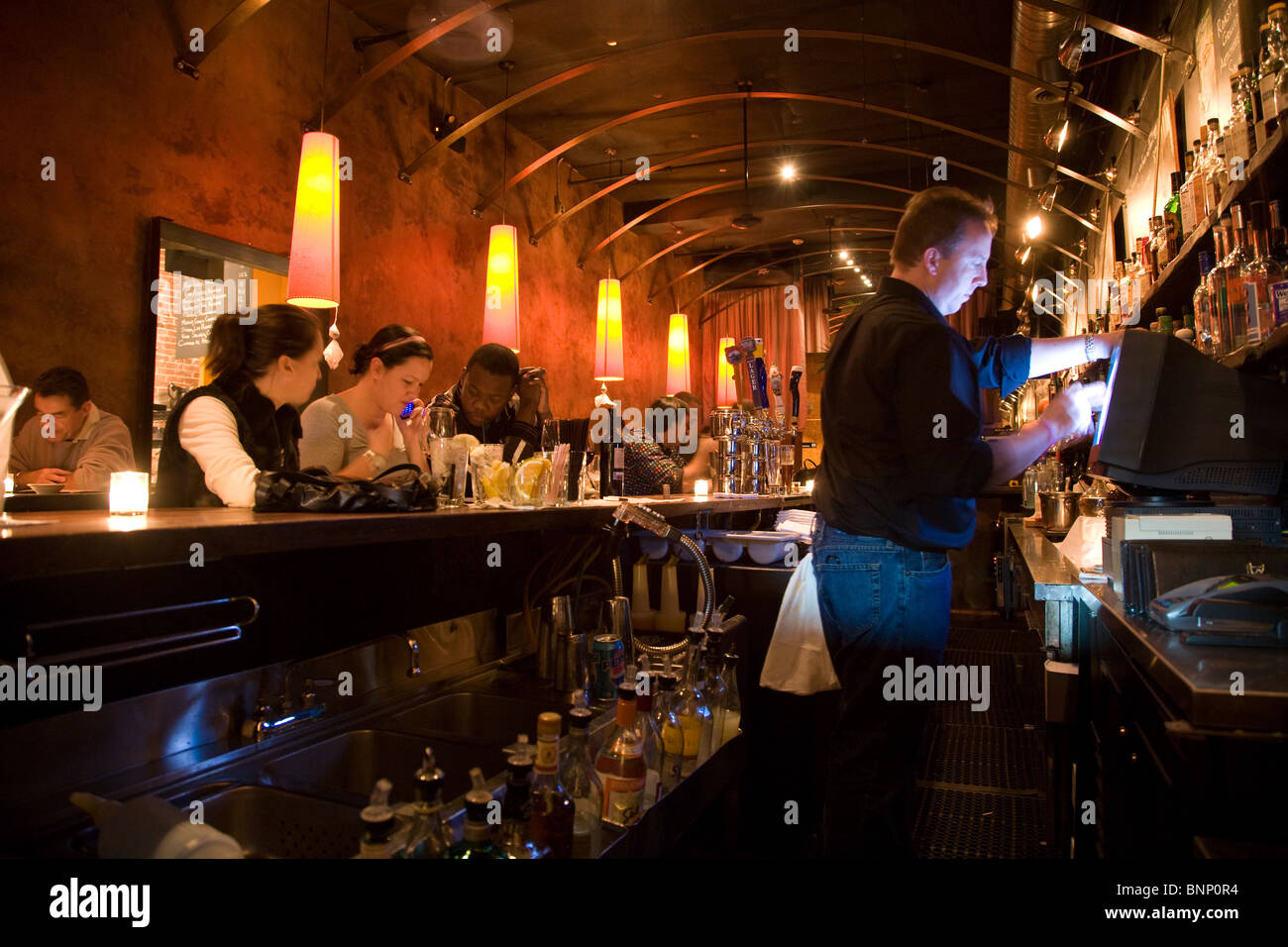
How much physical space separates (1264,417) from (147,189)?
4.33m

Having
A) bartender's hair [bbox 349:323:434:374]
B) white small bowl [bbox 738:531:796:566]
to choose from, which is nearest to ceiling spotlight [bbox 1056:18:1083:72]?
white small bowl [bbox 738:531:796:566]

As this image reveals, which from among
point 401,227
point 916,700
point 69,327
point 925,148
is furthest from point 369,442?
point 925,148

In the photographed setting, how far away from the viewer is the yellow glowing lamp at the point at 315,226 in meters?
3.66

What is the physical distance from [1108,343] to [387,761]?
6.45 ft

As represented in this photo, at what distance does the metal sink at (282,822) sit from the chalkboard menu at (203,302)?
113 inches

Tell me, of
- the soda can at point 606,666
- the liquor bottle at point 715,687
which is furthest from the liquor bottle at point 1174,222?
the soda can at point 606,666

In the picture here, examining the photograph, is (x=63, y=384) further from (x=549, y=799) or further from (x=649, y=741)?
(x=549, y=799)

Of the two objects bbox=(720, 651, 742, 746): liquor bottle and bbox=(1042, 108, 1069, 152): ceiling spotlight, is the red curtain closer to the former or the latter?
bbox=(1042, 108, 1069, 152): ceiling spotlight

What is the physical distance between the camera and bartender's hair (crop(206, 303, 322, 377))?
A: 2.35 metres

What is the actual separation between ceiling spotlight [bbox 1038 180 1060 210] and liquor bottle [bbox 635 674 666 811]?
4781mm

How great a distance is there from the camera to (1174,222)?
118 inches

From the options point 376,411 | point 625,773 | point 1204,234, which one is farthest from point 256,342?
point 1204,234

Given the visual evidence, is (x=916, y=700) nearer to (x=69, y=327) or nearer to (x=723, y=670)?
(x=723, y=670)

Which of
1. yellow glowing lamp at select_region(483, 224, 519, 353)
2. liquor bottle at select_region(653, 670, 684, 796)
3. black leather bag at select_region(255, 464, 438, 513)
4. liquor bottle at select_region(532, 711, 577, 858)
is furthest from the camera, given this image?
yellow glowing lamp at select_region(483, 224, 519, 353)
